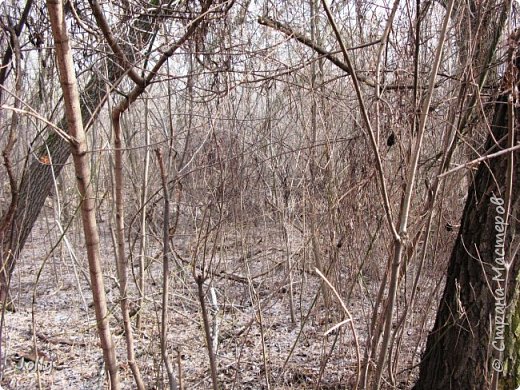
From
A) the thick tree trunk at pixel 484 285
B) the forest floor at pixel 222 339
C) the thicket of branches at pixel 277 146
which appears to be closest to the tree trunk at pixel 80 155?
the thicket of branches at pixel 277 146

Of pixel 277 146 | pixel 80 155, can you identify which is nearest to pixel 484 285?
pixel 80 155

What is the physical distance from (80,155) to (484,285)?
56.6 inches

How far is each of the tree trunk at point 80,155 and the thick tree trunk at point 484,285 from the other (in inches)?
45.6

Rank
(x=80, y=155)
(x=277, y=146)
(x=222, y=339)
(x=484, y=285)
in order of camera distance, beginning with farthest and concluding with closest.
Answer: (x=277, y=146) < (x=222, y=339) < (x=484, y=285) < (x=80, y=155)

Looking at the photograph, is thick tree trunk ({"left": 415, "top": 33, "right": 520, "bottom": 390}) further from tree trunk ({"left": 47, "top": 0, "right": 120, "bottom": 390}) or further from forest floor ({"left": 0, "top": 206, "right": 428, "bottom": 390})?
tree trunk ({"left": 47, "top": 0, "right": 120, "bottom": 390})

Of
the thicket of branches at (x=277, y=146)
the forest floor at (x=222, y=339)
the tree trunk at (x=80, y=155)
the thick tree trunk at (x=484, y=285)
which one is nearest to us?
the tree trunk at (x=80, y=155)

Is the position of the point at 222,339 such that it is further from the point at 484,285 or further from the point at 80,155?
the point at 80,155

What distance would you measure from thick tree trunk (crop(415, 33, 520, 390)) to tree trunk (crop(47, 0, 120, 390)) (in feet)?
3.80

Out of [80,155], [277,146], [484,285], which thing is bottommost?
[484,285]

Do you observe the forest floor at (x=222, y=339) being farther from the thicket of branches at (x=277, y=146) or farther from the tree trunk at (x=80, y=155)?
the tree trunk at (x=80, y=155)

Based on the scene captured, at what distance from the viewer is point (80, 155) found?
1.05 metres

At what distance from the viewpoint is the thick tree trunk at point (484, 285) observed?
155 cm

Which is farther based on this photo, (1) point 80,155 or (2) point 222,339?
(2) point 222,339

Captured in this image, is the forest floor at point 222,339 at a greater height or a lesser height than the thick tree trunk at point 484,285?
lesser
